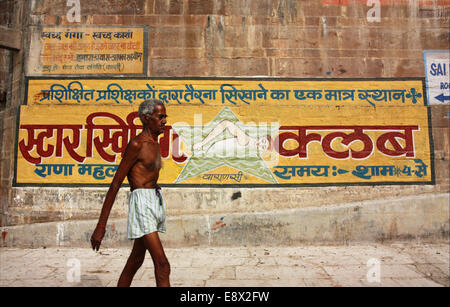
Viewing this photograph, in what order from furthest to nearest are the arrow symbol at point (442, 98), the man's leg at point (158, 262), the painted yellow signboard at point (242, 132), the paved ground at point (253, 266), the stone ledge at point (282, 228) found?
1. the arrow symbol at point (442, 98)
2. the painted yellow signboard at point (242, 132)
3. the stone ledge at point (282, 228)
4. the paved ground at point (253, 266)
5. the man's leg at point (158, 262)

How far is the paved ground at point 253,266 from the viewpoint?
3.75 metres

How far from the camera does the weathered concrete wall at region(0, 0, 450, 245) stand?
5.57 m

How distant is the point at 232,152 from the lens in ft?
19.1

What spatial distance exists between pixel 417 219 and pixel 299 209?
2.07 metres

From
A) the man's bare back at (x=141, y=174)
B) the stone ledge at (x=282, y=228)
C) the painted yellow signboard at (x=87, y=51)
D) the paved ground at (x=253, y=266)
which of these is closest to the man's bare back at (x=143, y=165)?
the man's bare back at (x=141, y=174)

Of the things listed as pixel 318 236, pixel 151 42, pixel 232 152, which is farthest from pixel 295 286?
pixel 151 42

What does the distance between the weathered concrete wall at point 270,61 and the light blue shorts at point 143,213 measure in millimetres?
2979

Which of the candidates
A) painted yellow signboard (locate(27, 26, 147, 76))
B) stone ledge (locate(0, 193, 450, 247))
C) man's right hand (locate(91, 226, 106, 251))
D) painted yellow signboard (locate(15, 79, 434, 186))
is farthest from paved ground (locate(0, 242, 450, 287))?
painted yellow signboard (locate(27, 26, 147, 76))

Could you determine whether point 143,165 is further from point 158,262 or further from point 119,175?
point 158,262

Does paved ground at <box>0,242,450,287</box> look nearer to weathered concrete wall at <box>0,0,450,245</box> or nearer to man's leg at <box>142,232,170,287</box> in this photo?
weathered concrete wall at <box>0,0,450,245</box>

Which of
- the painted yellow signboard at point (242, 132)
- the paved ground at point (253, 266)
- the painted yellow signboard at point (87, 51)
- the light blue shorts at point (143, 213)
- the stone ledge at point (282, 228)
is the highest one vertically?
the painted yellow signboard at point (87, 51)

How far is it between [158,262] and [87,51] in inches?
198

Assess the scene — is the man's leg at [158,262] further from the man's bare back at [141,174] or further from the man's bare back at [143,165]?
the man's bare back at [143,165]

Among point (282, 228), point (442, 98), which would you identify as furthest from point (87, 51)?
point (442, 98)
